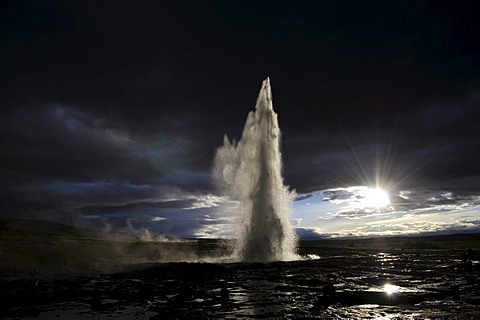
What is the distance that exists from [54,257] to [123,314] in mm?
44227

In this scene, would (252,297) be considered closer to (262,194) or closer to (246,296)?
(246,296)

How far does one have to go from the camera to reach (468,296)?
2138 centimetres

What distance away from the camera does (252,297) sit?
21.8 metres

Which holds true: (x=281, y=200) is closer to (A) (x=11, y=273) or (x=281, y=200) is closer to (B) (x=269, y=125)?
(B) (x=269, y=125)

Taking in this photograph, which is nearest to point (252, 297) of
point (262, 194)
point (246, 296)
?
point (246, 296)

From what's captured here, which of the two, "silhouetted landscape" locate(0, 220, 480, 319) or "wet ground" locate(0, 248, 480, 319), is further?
"silhouetted landscape" locate(0, 220, 480, 319)

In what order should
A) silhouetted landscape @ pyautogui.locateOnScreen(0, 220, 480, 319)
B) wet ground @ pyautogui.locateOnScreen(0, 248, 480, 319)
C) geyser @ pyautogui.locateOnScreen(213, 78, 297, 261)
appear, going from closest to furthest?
1. wet ground @ pyautogui.locateOnScreen(0, 248, 480, 319)
2. silhouetted landscape @ pyautogui.locateOnScreen(0, 220, 480, 319)
3. geyser @ pyautogui.locateOnScreen(213, 78, 297, 261)

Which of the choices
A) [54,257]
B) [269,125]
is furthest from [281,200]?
[54,257]

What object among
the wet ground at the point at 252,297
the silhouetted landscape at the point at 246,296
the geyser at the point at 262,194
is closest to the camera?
the wet ground at the point at 252,297

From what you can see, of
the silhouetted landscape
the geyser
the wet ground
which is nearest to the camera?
the wet ground

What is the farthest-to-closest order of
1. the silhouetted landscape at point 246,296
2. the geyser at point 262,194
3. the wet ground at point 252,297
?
the geyser at point 262,194 → the silhouetted landscape at point 246,296 → the wet ground at point 252,297

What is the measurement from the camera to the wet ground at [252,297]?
17.3 m

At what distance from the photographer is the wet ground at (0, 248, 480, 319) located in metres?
17.3

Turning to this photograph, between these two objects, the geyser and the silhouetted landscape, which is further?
the geyser
